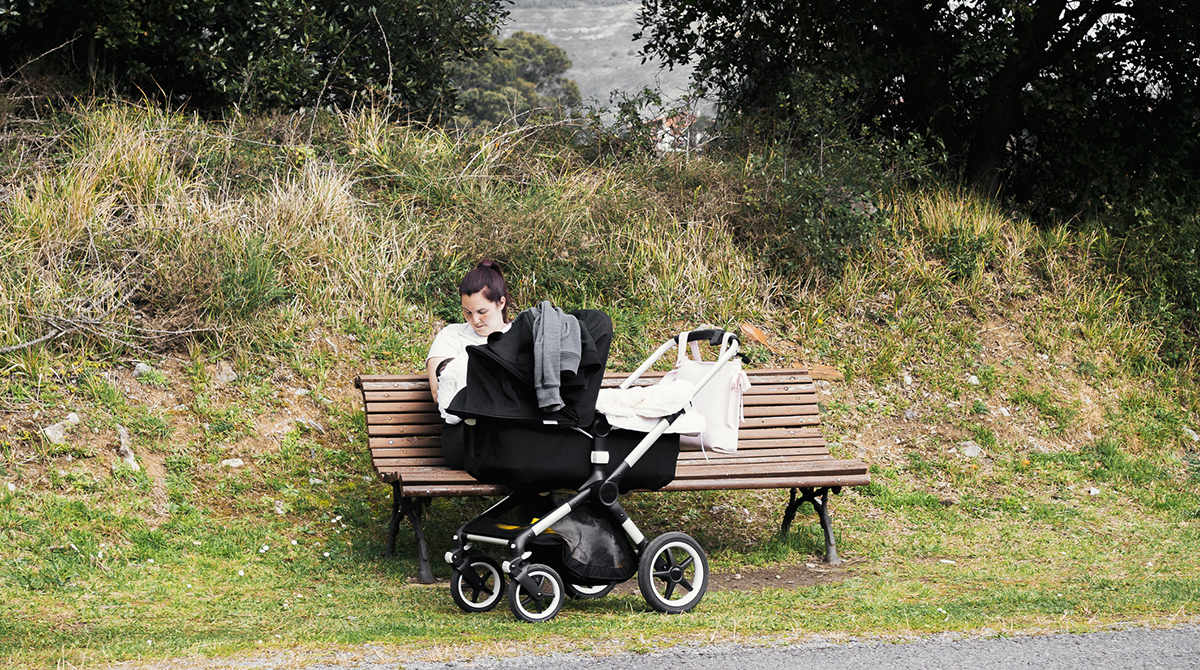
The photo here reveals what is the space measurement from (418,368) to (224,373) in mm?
1358

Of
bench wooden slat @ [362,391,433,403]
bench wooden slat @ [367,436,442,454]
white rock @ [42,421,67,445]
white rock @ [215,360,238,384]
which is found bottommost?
white rock @ [42,421,67,445]

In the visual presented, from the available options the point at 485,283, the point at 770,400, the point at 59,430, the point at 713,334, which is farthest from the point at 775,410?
the point at 59,430

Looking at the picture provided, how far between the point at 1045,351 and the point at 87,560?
763cm

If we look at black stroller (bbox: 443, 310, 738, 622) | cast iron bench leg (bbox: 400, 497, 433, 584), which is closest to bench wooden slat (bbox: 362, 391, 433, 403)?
cast iron bench leg (bbox: 400, 497, 433, 584)

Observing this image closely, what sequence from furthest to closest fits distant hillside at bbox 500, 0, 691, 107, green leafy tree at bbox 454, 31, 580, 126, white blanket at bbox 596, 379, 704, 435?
distant hillside at bbox 500, 0, 691, 107 < green leafy tree at bbox 454, 31, 580, 126 < white blanket at bbox 596, 379, 704, 435

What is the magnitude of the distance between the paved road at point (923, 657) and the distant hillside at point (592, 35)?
44.2 meters

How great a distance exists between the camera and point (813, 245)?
9.41 meters

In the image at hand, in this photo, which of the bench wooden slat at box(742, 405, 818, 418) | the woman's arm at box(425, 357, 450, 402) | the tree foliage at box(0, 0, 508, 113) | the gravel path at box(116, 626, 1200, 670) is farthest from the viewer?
the tree foliage at box(0, 0, 508, 113)

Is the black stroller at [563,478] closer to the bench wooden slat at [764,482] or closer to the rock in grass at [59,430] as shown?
the bench wooden slat at [764,482]

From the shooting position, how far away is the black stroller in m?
4.66

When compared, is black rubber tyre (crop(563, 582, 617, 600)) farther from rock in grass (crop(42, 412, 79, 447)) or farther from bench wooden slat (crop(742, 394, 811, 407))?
rock in grass (crop(42, 412, 79, 447))

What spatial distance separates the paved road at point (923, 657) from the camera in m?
3.76

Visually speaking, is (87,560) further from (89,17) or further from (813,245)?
(813,245)

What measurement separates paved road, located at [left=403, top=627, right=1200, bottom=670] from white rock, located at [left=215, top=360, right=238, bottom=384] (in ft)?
14.2
